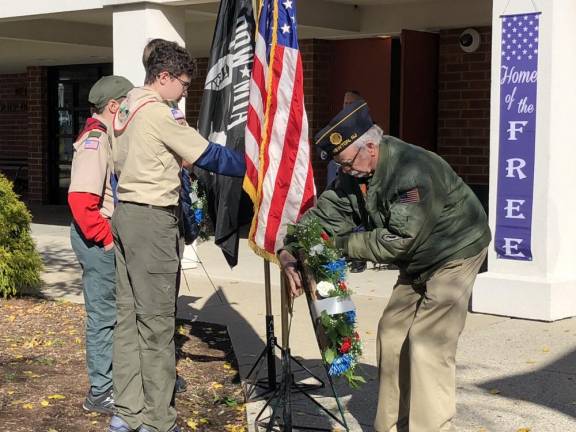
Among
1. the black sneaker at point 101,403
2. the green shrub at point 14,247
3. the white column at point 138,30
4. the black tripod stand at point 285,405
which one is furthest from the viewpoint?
the white column at point 138,30

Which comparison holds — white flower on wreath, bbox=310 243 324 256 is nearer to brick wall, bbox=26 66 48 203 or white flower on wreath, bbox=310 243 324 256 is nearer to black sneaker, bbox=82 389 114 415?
black sneaker, bbox=82 389 114 415

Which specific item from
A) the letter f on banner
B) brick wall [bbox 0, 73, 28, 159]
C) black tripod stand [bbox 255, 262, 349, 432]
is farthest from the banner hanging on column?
brick wall [bbox 0, 73, 28, 159]

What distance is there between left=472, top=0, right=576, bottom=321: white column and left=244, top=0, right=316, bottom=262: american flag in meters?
2.97

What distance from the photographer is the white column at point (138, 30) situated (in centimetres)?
1055

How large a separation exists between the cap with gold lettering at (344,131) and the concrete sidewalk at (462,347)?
1754mm

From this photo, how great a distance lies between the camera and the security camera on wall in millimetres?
12875

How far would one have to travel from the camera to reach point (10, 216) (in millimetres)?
9219

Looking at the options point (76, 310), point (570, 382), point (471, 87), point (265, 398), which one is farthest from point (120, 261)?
point (471, 87)

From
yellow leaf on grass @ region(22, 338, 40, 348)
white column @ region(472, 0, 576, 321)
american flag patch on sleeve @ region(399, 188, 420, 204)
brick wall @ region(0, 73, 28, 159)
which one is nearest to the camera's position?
american flag patch on sleeve @ region(399, 188, 420, 204)

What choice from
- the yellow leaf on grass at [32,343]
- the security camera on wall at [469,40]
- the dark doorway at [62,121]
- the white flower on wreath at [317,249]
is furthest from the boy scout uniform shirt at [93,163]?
the dark doorway at [62,121]

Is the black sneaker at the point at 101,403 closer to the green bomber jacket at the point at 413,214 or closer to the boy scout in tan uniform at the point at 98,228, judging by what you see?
the boy scout in tan uniform at the point at 98,228

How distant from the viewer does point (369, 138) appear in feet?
14.7

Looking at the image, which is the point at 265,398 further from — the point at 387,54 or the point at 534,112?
the point at 387,54

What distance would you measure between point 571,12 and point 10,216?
5.26m
